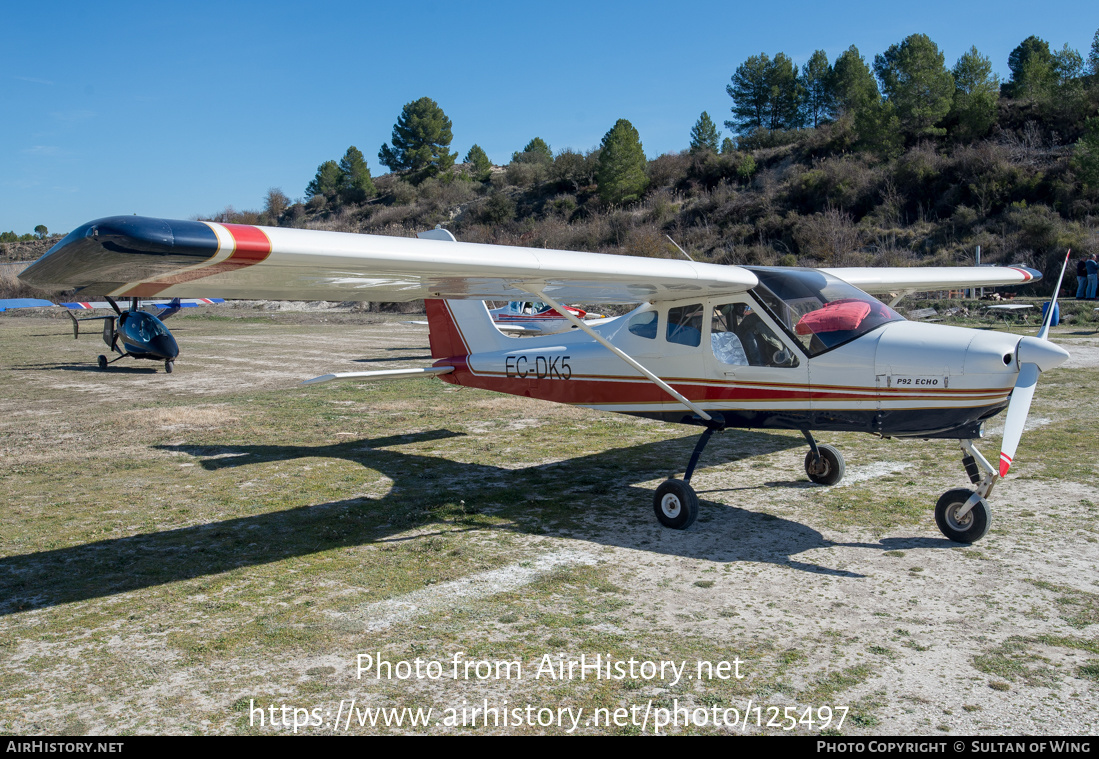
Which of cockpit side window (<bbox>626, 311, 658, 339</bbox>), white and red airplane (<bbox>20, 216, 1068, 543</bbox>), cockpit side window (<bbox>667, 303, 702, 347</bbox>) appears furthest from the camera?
cockpit side window (<bbox>626, 311, 658, 339</bbox>)

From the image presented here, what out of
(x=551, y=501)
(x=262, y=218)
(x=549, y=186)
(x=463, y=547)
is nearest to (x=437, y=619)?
(x=463, y=547)

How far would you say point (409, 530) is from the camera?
6180mm

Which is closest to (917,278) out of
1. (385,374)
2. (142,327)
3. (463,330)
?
(463,330)

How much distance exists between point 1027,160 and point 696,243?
17.2m

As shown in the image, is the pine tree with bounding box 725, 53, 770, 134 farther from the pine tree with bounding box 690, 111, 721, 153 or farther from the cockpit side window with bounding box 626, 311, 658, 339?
the cockpit side window with bounding box 626, 311, 658, 339

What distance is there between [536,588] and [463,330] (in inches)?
196

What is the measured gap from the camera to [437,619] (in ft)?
14.4

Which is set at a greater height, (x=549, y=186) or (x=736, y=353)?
(x=549, y=186)

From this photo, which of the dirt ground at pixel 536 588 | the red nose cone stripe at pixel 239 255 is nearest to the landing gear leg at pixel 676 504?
the dirt ground at pixel 536 588

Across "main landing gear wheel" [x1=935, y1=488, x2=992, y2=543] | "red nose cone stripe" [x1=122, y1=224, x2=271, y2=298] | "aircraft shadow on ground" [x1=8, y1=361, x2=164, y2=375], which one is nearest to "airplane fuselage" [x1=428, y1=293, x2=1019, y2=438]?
"main landing gear wheel" [x1=935, y1=488, x2=992, y2=543]

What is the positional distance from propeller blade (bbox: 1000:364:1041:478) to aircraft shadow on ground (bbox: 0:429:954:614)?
1.07m

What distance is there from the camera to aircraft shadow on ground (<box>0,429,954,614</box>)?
Result: 5223mm

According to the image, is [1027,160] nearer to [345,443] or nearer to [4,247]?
[345,443]

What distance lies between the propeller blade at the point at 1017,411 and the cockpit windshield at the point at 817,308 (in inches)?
47.4
